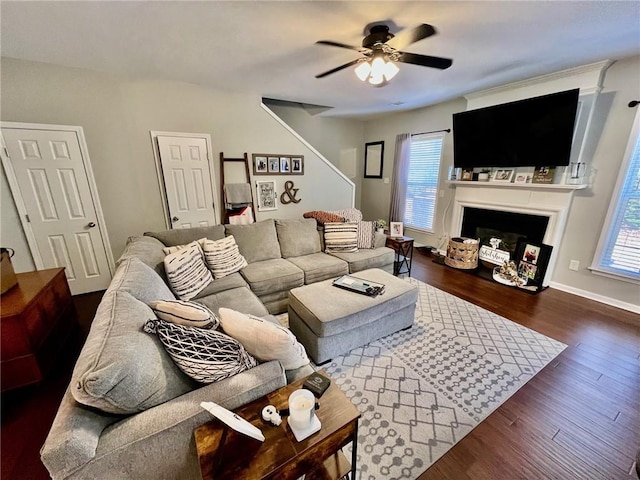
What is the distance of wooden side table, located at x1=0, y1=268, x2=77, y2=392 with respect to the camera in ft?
5.46

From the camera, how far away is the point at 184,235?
8.93ft

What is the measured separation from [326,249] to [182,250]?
172 cm

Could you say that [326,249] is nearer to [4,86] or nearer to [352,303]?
[352,303]

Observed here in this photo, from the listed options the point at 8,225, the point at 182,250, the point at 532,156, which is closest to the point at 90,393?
the point at 182,250

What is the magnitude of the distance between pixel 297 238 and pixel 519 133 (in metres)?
3.09

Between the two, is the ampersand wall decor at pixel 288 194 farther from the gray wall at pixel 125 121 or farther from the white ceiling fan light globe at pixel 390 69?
the white ceiling fan light globe at pixel 390 69

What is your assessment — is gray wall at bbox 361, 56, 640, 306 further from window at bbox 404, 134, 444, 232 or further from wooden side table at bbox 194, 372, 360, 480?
wooden side table at bbox 194, 372, 360, 480

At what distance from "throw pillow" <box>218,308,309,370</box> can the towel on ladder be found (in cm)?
282

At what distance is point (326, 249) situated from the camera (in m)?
3.45

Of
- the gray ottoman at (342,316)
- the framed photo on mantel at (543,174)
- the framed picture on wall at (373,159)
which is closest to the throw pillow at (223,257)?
the gray ottoman at (342,316)

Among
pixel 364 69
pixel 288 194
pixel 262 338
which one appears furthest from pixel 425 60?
pixel 288 194

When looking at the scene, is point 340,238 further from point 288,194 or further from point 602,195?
point 602,195

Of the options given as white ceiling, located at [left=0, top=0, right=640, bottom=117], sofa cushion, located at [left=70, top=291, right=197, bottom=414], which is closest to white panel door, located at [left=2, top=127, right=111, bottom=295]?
white ceiling, located at [left=0, top=0, right=640, bottom=117]

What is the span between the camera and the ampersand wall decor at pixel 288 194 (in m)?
4.33
